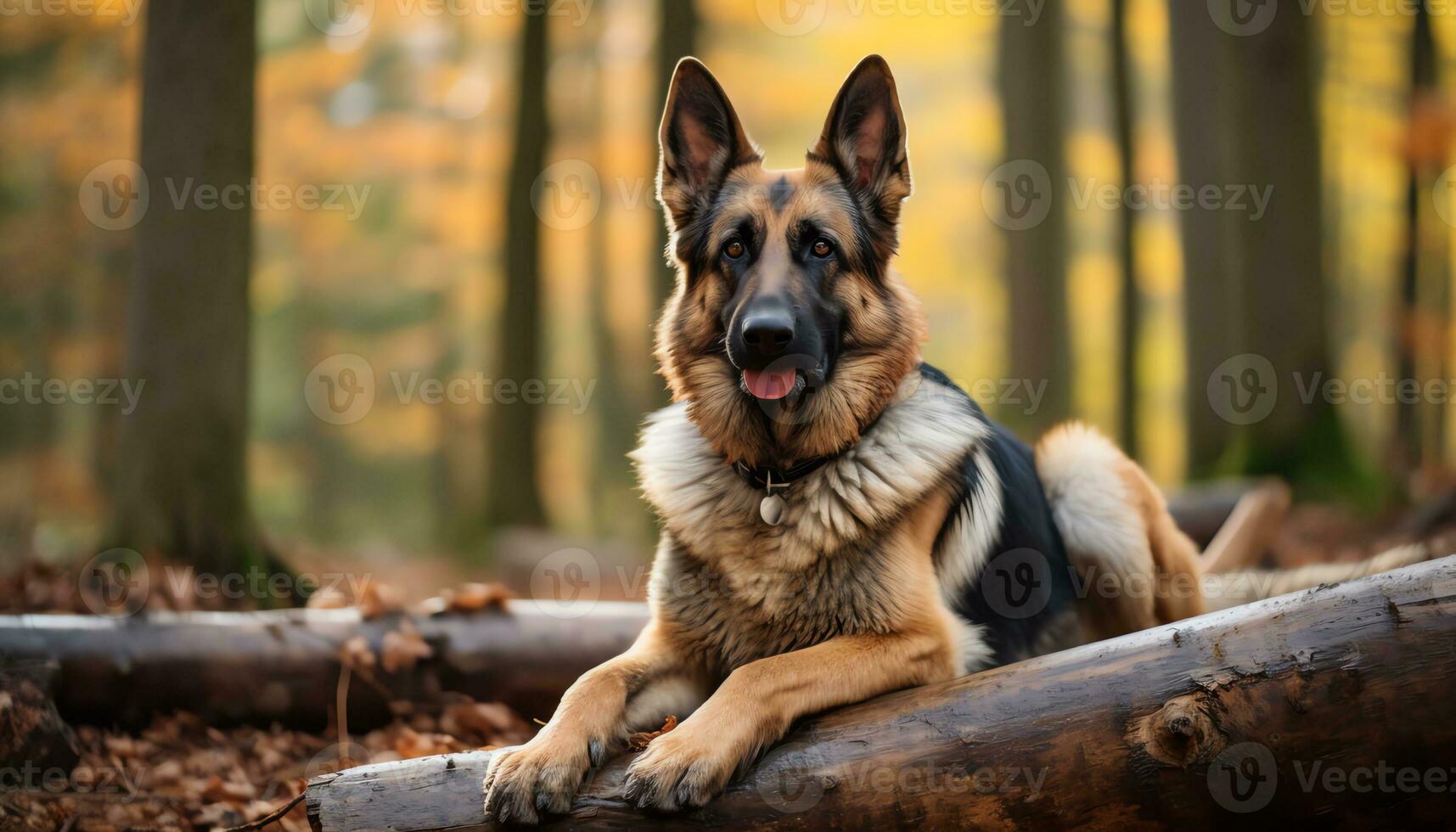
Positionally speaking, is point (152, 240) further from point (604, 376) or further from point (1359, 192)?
point (1359, 192)

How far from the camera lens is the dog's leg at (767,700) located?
8.89ft

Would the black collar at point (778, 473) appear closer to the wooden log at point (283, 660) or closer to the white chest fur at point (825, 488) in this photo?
the white chest fur at point (825, 488)

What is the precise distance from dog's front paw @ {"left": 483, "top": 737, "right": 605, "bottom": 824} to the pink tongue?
1.38 m

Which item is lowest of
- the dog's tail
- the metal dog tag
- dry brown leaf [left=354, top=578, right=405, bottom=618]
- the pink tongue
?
dry brown leaf [left=354, top=578, right=405, bottom=618]

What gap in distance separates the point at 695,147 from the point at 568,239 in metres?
16.9

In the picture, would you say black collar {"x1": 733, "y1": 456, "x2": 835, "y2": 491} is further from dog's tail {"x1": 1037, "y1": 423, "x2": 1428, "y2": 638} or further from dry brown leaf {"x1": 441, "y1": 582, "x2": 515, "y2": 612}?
dry brown leaf {"x1": 441, "y1": 582, "x2": 515, "y2": 612}

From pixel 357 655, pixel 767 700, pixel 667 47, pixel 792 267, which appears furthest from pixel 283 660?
pixel 667 47

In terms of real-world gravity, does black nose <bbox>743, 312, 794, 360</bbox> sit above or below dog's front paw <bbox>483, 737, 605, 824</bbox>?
above

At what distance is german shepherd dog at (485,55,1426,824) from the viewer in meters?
3.33

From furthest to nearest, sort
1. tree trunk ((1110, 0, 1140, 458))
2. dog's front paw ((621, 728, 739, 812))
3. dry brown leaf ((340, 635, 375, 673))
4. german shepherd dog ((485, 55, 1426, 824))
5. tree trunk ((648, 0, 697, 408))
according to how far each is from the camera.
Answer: tree trunk ((1110, 0, 1140, 458)) < tree trunk ((648, 0, 697, 408)) < dry brown leaf ((340, 635, 375, 673)) < german shepherd dog ((485, 55, 1426, 824)) < dog's front paw ((621, 728, 739, 812))

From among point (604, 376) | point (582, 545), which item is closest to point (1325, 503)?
point (582, 545)

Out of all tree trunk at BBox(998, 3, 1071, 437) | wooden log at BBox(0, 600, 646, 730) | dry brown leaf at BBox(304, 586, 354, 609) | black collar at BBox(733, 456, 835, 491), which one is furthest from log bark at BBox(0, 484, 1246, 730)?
tree trunk at BBox(998, 3, 1071, 437)

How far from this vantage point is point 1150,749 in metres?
2.66

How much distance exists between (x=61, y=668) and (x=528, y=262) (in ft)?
24.1
